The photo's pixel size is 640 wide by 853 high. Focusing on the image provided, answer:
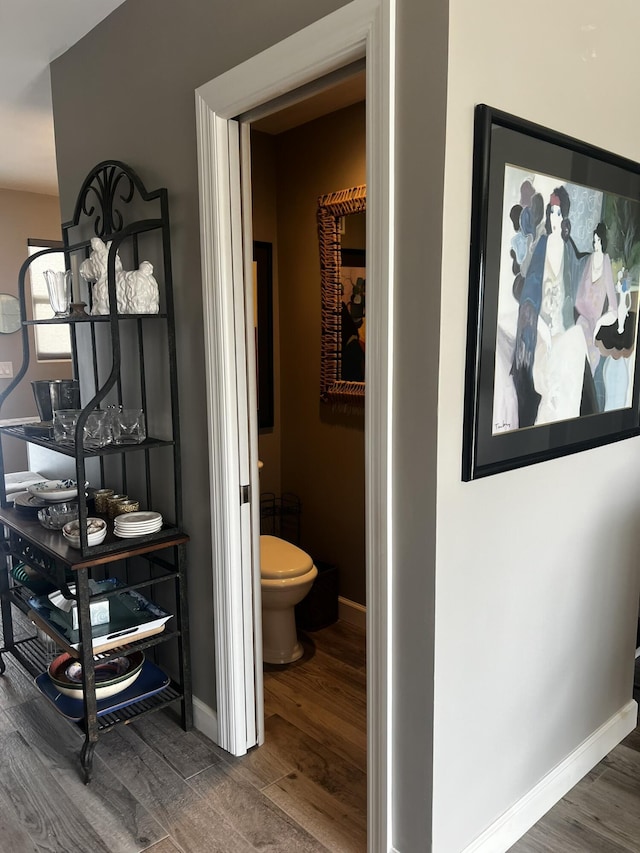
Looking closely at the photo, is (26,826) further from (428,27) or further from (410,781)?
(428,27)

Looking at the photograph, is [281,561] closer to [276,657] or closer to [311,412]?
[276,657]

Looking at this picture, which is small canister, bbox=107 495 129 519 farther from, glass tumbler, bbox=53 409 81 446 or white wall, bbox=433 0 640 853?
white wall, bbox=433 0 640 853

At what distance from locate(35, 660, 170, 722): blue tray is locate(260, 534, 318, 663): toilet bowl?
53 cm

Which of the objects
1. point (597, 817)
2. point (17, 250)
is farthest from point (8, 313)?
point (597, 817)

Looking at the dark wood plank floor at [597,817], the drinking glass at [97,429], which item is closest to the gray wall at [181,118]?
the drinking glass at [97,429]

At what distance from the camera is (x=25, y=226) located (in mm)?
4777

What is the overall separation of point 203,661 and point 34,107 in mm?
2608

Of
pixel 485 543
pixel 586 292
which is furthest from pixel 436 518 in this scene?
pixel 586 292

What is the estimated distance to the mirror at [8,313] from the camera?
15.6ft

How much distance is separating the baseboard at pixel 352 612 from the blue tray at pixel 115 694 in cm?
109

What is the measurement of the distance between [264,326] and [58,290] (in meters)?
1.25

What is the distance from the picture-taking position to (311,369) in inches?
128

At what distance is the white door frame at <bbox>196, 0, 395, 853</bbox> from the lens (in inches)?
55.9

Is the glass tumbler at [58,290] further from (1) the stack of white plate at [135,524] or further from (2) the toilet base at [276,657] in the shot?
(2) the toilet base at [276,657]
